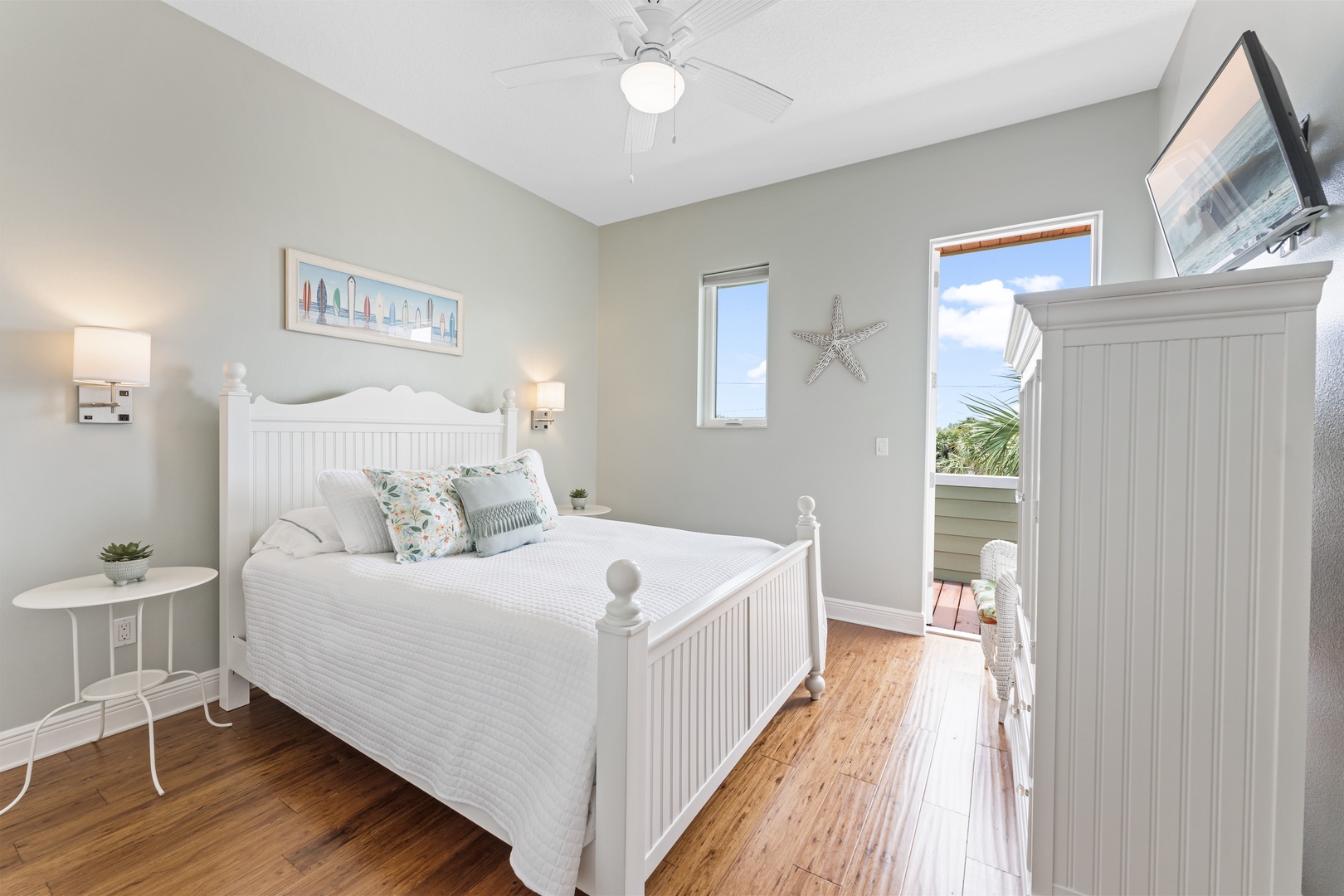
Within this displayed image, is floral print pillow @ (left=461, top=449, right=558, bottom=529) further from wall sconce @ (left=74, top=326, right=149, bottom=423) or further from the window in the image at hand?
the window

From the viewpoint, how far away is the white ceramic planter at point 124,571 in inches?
71.4

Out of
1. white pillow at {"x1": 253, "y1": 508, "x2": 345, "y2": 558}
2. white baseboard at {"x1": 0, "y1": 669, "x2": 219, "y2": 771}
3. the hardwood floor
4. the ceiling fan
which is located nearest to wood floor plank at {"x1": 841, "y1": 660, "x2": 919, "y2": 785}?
the hardwood floor

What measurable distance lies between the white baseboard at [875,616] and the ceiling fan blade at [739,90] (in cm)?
263

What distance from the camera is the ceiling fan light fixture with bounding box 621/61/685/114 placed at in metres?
1.81

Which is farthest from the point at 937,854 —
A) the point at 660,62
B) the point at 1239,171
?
the point at 660,62

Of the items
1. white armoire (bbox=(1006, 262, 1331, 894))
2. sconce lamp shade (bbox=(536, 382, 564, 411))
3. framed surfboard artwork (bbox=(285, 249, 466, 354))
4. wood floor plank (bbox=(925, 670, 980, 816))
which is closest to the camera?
white armoire (bbox=(1006, 262, 1331, 894))

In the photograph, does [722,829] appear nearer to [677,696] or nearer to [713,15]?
[677,696]

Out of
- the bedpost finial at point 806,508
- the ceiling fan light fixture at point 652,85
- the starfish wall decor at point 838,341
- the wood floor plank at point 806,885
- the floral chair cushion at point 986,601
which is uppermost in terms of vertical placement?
the ceiling fan light fixture at point 652,85

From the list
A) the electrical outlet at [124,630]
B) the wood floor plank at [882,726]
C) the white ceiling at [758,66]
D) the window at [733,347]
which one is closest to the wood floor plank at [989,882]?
the wood floor plank at [882,726]

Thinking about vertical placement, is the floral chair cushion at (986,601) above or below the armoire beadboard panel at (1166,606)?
below

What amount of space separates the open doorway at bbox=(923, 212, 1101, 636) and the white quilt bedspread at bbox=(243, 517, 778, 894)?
2000 millimetres

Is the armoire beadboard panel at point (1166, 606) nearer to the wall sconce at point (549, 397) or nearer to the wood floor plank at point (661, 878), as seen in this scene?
the wood floor plank at point (661, 878)

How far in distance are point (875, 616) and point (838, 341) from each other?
165 centimetres

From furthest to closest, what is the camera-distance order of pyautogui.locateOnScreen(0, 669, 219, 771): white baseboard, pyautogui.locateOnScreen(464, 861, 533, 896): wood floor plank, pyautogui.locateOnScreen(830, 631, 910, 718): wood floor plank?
pyautogui.locateOnScreen(830, 631, 910, 718): wood floor plank
pyautogui.locateOnScreen(0, 669, 219, 771): white baseboard
pyautogui.locateOnScreen(464, 861, 533, 896): wood floor plank
